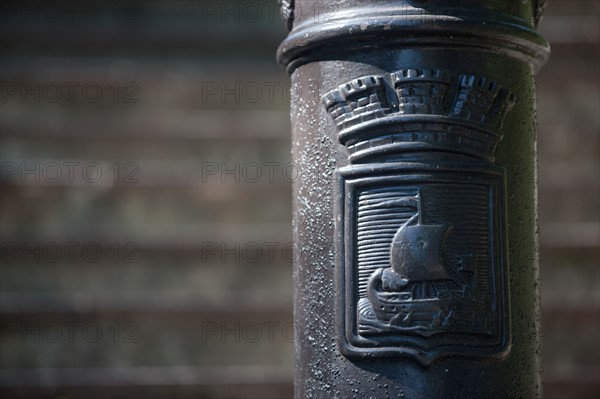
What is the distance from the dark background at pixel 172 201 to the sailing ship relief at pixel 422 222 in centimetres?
292

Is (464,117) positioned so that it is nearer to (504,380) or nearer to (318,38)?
(318,38)

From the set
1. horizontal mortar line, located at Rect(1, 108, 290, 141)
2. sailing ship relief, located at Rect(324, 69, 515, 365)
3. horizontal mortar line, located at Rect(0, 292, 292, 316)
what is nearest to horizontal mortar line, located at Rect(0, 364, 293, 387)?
horizontal mortar line, located at Rect(0, 292, 292, 316)

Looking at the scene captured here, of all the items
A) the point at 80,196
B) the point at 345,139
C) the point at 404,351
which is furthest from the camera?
the point at 80,196

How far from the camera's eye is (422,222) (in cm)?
191

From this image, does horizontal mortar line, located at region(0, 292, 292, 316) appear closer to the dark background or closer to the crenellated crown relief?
the dark background

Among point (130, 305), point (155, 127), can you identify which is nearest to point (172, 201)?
point (155, 127)

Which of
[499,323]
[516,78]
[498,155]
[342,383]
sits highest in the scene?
[516,78]

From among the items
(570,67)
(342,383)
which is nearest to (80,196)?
(570,67)

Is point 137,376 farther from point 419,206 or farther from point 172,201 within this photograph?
point 419,206

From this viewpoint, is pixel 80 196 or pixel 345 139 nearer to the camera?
pixel 345 139

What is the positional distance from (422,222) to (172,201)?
3342mm

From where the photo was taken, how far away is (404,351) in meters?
1.89

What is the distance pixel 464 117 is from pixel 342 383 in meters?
0.68

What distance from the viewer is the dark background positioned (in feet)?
15.9
